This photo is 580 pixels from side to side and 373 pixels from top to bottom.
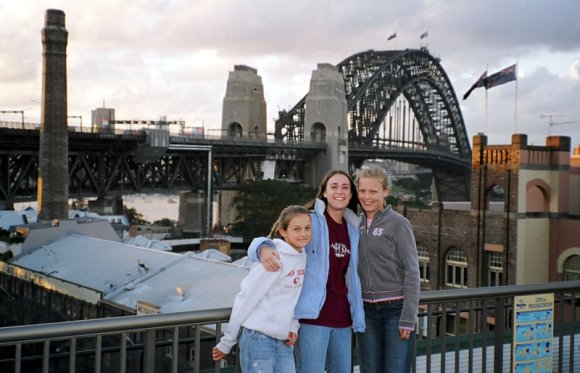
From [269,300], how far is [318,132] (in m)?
82.6

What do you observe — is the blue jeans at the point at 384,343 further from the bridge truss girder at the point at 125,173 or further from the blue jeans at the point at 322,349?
the bridge truss girder at the point at 125,173

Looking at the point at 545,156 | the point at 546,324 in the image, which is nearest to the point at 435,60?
the point at 545,156

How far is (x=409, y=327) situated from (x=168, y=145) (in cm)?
Result: 5746

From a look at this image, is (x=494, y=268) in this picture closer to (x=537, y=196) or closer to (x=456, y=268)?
(x=456, y=268)

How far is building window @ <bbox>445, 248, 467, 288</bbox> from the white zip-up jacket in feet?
117

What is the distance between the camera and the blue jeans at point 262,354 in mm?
4898

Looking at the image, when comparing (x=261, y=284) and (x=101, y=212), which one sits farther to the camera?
(x=101, y=212)

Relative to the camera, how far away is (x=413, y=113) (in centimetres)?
12875

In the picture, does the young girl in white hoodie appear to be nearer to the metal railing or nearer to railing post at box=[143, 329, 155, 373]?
the metal railing

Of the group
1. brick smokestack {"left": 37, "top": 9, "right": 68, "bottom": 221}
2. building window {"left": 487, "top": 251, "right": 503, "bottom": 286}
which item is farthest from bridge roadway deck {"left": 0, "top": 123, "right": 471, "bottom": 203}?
building window {"left": 487, "top": 251, "right": 503, "bottom": 286}

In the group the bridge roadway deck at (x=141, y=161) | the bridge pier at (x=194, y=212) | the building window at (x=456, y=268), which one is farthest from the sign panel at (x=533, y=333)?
the bridge pier at (x=194, y=212)

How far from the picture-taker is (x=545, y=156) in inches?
1501

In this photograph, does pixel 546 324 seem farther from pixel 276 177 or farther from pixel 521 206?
pixel 276 177

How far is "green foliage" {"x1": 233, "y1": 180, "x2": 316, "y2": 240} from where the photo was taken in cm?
6234
